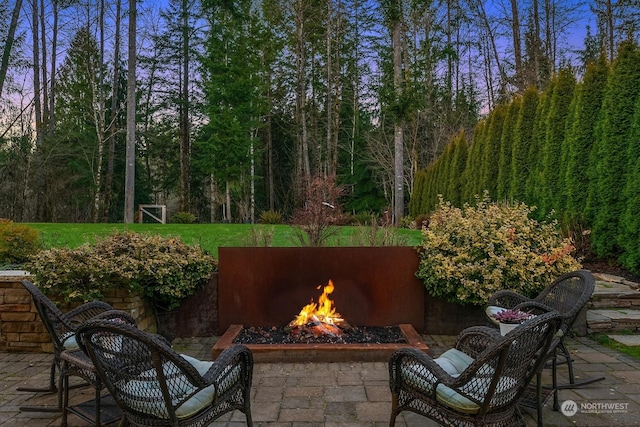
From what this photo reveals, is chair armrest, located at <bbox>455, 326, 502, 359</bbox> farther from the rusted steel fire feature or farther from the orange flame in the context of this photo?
the rusted steel fire feature

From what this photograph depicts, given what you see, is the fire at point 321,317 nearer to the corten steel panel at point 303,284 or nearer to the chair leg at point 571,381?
the corten steel panel at point 303,284

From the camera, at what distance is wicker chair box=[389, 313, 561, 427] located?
2.00m

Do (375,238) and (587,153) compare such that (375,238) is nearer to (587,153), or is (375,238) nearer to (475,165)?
(587,153)

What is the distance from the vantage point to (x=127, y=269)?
4039mm

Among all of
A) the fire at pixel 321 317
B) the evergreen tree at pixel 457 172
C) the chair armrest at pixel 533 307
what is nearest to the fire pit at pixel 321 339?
the fire at pixel 321 317

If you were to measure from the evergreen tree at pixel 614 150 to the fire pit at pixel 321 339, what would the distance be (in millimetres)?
3935

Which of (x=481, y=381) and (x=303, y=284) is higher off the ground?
(x=303, y=284)

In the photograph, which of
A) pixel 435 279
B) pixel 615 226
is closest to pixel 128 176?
pixel 435 279

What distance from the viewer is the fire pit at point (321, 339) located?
383 cm

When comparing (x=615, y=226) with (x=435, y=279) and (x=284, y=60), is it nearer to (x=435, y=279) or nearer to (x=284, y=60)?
(x=435, y=279)

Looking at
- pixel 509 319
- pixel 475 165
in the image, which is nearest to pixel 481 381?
pixel 509 319

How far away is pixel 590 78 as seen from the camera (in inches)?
285

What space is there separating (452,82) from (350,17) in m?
5.56

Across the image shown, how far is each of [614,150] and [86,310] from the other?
7.08m
